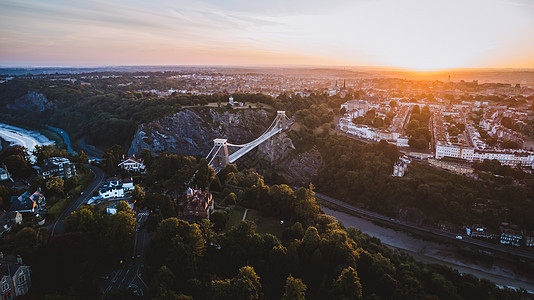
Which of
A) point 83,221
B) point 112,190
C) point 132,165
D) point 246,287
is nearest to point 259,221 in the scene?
point 246,287

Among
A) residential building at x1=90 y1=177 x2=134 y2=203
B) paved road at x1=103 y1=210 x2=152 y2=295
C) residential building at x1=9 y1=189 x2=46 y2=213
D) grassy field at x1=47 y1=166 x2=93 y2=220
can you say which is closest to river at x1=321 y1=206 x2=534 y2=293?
paved road at x1=103 y1=210 x2=152 y2=295

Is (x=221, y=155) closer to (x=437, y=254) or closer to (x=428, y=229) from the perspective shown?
(x=428, y=229)

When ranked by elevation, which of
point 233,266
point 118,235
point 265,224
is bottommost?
point 265,224

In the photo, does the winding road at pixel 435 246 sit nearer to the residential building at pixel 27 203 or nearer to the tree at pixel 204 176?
the tree at pixel 204 176

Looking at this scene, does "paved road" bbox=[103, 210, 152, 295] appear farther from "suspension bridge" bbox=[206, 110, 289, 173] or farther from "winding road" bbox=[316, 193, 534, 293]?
"winding road" bbox=[316, 193, 534, 293]

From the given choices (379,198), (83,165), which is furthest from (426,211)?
(83,165)

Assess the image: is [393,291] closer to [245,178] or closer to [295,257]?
[295,257]

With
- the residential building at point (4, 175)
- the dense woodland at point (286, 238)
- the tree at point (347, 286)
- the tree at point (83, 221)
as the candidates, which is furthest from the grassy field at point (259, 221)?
the residential building at point (4, 175)
